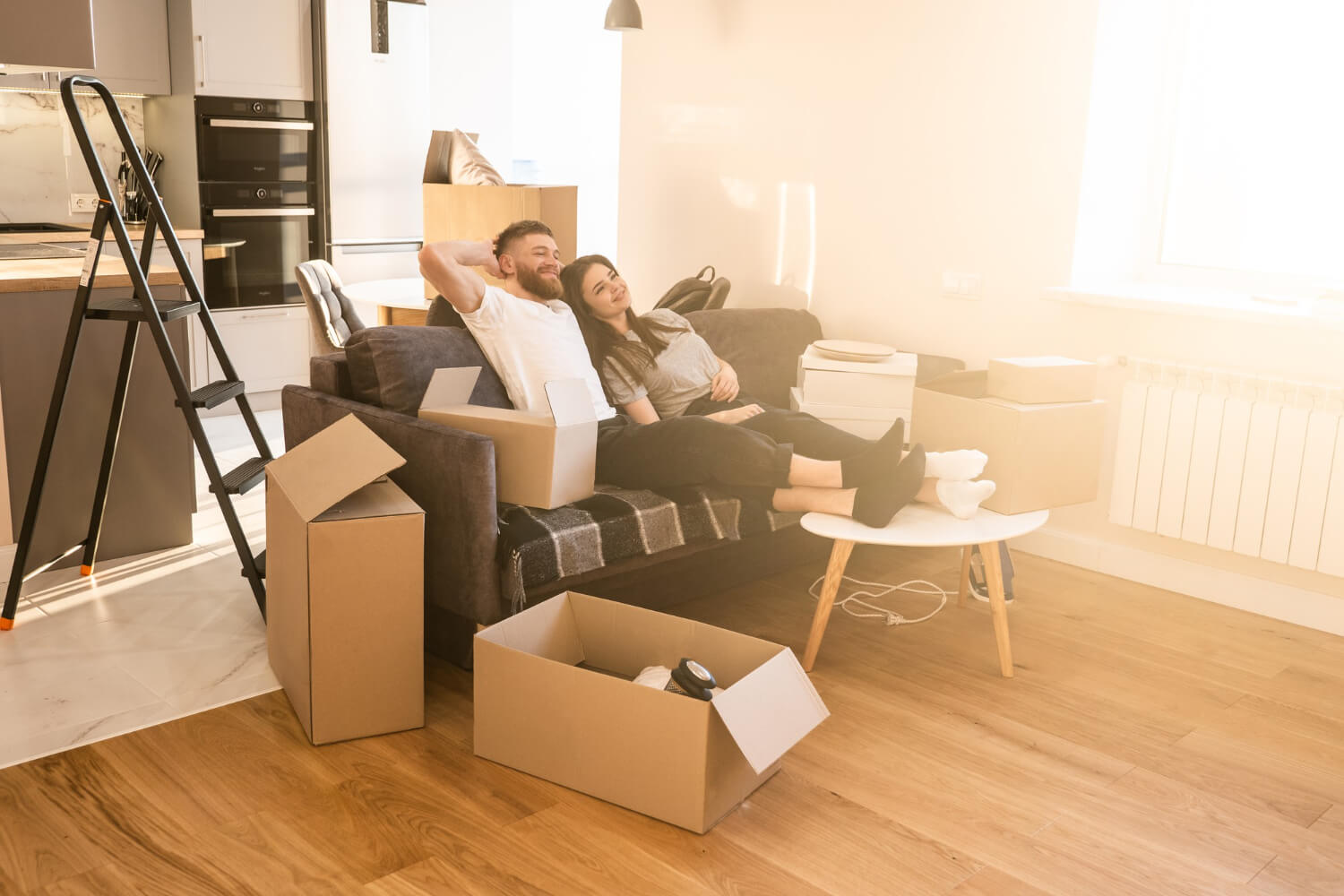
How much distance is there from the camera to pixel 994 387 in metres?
3.09

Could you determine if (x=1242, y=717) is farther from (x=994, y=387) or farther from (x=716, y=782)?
(x=716, y=782)

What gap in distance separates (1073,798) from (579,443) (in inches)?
51.0

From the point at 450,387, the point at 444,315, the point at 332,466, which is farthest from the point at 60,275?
the point at 332,466

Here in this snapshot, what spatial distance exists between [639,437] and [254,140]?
3.26 meters

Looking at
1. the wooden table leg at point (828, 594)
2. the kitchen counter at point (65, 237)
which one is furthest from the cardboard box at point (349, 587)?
the kitchen counter at point (65, 237)

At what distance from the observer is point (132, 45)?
5.16 m

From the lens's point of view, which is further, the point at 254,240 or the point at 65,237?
the point at 254,240

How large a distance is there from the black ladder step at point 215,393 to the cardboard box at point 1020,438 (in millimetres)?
1787

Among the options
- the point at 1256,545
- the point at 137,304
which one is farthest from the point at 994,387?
the point at 137,304

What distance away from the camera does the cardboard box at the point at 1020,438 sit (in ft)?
9.55

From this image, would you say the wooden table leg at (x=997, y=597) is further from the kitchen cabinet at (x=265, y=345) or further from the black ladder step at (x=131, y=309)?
the kitchen cabinet at (x=265, y=345)

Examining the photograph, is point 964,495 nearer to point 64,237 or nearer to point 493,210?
point 493,210

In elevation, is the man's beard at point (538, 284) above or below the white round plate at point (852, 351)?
above

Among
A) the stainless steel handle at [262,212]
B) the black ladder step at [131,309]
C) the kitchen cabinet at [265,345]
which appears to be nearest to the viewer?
the black ladder step at [131,309]
